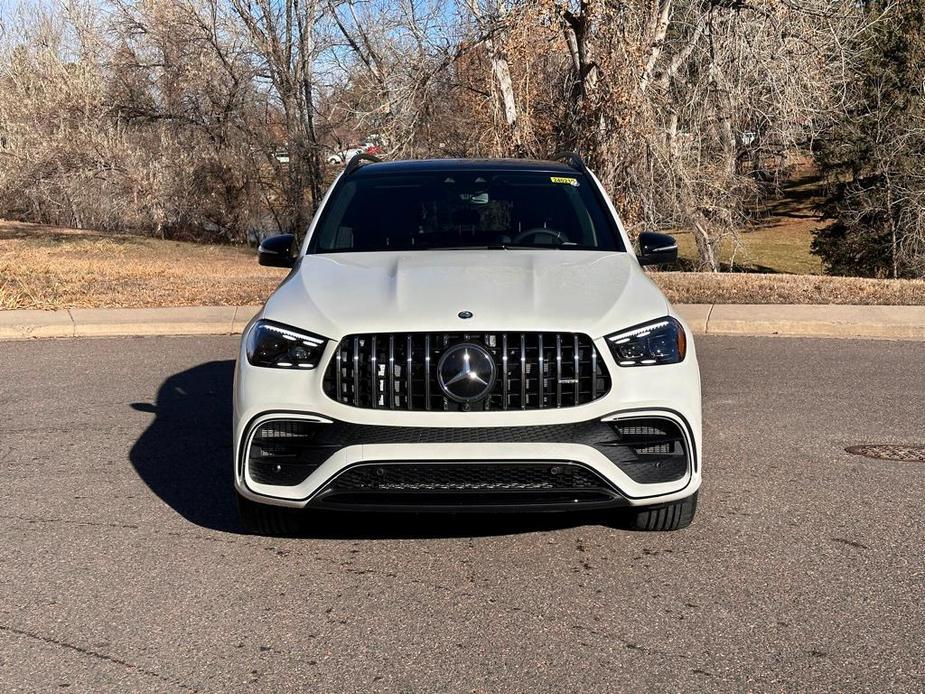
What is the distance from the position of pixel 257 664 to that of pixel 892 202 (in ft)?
96.4

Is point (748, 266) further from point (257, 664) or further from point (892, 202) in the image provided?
point (257, 664)

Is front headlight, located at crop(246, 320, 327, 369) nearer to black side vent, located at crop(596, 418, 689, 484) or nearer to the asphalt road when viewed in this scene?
the asphalt road

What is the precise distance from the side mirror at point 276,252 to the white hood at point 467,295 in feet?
2.25

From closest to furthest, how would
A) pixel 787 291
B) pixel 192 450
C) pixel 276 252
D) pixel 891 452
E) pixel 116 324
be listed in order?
pixel 276 252 < pixel 891 452 < pixel 192 450 < pixel 116 324 < pixel 787 291

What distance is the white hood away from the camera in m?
4.64

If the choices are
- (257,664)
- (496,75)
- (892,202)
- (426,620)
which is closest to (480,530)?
(426,620)

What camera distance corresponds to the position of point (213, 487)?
609cm

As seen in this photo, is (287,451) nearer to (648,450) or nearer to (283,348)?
(283,348)

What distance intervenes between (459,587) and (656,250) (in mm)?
2605

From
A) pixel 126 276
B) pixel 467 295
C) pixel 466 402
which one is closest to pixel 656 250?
pixel 467 295

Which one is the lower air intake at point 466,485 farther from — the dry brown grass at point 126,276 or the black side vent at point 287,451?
the dry brown grass at point 126,276

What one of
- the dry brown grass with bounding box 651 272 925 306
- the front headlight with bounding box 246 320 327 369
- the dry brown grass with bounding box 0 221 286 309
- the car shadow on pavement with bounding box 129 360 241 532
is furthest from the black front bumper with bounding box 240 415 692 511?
the dry brown grass with bounding box 0 221 286 309

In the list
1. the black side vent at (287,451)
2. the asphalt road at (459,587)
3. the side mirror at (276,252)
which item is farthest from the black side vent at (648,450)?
the side mirror at (276,252)

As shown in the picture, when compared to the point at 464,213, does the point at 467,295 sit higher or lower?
lower
